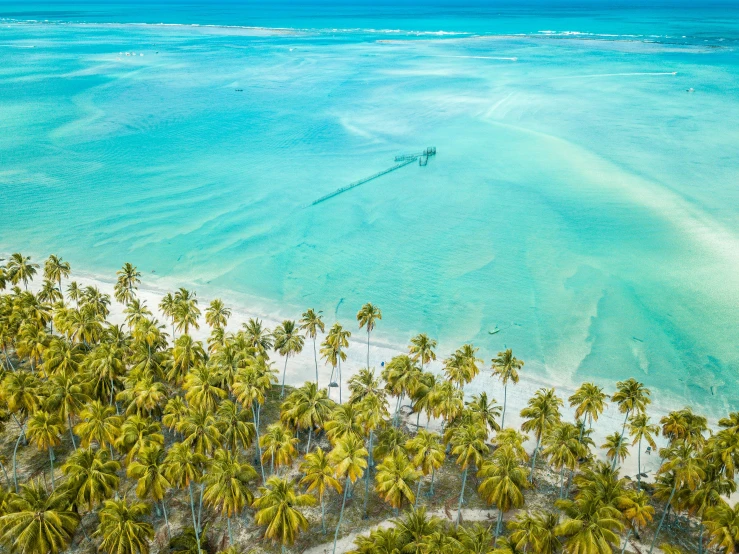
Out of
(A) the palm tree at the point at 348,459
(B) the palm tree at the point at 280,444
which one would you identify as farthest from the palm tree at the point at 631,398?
(B) the palm tree at the point at 280,444

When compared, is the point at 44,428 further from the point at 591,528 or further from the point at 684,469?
the point at 684,469

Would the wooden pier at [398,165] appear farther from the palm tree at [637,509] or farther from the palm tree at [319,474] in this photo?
the palm tree at [637,509]

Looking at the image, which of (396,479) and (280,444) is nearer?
(396,479)

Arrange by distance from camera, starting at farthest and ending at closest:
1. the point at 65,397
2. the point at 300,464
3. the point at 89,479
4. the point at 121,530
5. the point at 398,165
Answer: the point at 398,165
the point at 65,397
the point at 300,464
the point at 89,479
the point at 121,530

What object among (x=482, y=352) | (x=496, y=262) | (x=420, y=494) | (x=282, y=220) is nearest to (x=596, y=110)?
(x=496, y=262)

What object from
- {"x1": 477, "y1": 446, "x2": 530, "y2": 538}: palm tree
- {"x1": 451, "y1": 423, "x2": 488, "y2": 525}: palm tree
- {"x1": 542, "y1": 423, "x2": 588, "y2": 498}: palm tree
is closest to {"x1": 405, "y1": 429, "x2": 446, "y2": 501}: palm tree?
{"x1": 451, "y1": 423, "x2": 488, "y2": 525}: palm tree

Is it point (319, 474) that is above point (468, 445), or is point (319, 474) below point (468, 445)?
below

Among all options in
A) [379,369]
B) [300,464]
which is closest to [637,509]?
[300,464]
